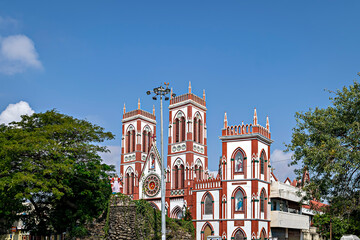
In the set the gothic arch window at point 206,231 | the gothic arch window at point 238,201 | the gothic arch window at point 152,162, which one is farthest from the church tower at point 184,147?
the gothic arch window at point 238,201

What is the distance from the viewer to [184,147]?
2176 inches

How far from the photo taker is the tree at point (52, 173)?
30.1 m

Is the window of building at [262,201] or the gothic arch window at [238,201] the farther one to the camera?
the window of building at [262,201]

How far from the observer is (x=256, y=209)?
4294 cm

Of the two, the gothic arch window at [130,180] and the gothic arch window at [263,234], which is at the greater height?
the gothic arch window at [130,180]

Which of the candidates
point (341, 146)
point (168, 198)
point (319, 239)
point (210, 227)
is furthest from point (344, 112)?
point (319, 239)

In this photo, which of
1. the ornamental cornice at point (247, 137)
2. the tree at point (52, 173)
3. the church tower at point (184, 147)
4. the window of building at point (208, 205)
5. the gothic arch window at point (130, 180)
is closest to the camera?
the tree at point (52, 173)

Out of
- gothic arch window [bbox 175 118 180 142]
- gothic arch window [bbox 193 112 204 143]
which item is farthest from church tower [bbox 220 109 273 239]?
gothic arch window [bbox 175 118 180 142]

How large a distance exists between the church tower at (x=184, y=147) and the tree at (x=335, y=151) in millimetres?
27976

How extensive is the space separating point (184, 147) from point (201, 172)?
401 cm

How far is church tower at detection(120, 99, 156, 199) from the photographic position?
61.8 m

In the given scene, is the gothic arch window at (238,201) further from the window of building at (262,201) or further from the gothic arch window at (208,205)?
the gothic arch window at (208,205)

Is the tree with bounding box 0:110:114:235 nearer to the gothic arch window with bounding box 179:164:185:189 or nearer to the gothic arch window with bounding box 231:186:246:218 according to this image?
the gothic arch window with bounding box 231:186:246:218

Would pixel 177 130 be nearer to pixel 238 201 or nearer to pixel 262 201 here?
pixel 238 201
